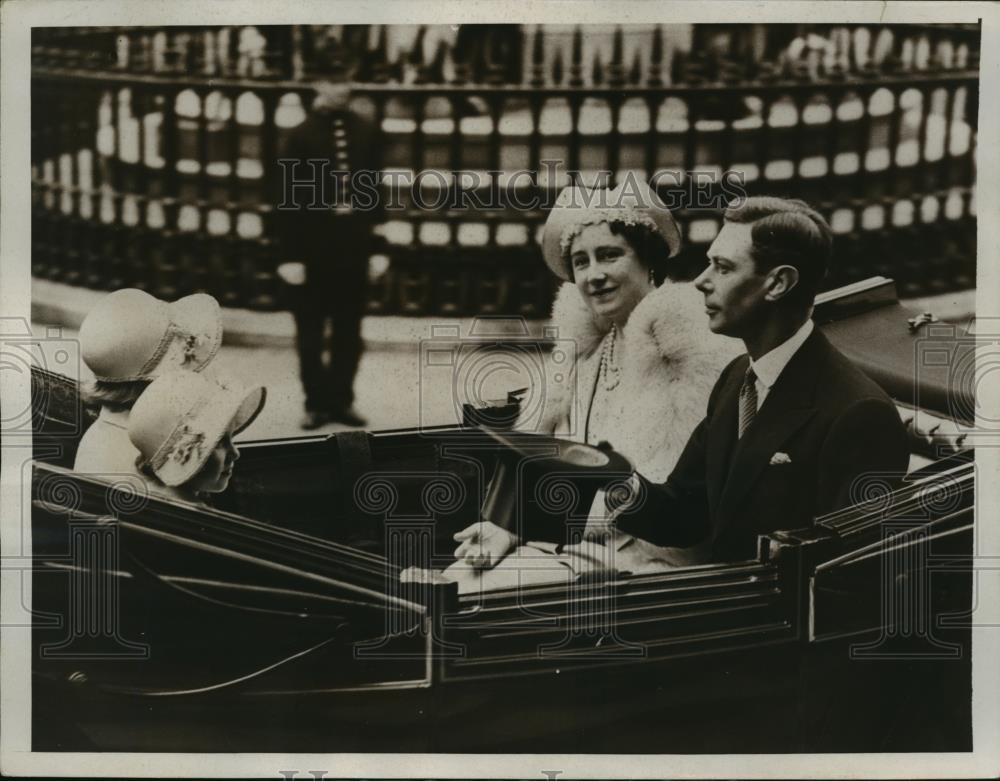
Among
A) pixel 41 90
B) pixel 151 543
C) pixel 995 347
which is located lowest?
pixel 151 543

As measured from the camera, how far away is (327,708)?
9.29ft

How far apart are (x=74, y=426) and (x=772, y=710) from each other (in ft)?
8.04

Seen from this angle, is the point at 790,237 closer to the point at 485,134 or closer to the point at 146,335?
the point at 485,134

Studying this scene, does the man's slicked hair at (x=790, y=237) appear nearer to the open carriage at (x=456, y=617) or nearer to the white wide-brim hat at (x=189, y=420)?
the open carriage at (x=456, y=617)

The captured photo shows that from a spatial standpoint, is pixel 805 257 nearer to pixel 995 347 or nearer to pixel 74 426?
pixel 995 347

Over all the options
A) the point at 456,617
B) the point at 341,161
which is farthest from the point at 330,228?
the point at 456,617

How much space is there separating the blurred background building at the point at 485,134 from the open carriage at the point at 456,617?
39 centimetres

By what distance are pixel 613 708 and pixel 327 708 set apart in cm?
92

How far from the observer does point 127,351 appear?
2.87 metres

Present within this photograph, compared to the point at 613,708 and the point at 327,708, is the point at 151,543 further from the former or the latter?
the point at 613,708

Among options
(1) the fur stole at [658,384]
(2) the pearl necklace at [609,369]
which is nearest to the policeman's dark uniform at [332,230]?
(1) the fur stole at [658,384]

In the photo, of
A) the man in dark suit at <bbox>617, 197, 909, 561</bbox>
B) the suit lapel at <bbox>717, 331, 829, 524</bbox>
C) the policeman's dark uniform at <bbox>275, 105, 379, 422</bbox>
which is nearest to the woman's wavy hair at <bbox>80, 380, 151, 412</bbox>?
the policeman's dark uniform at <bbox>275, 105, 379, 422</bbox>

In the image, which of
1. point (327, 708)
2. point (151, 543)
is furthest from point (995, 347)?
point (151, 543)

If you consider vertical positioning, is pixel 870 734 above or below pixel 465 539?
below
